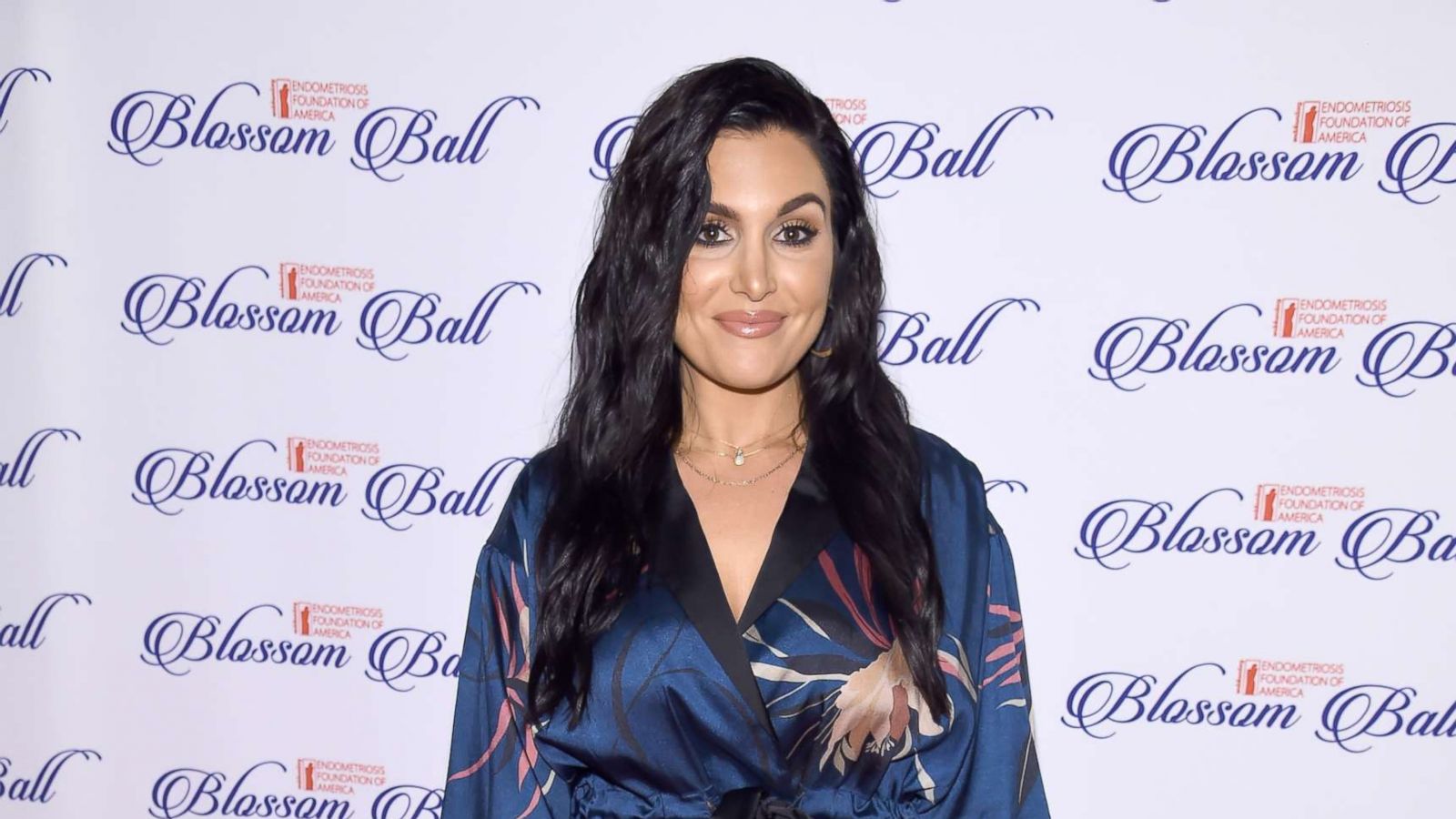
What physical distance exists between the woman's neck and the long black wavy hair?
22 millimetres

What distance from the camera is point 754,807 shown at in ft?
5.40

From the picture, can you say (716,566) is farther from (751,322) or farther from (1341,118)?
(1341,118)

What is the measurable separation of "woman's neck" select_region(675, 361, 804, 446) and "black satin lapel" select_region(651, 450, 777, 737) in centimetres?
11

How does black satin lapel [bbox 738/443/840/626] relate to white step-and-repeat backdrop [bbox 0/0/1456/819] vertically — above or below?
below

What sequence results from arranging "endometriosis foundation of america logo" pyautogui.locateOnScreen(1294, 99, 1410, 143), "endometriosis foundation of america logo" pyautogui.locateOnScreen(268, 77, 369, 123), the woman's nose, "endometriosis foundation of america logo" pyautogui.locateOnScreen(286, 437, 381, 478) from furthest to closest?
"endometriosis foundation of america logo" pyautogui.locateOnScreen(286, 437, 381, 478), "endometriosis foundation of america logo" pyautogui.locateOnScreen(268, 77, 369, 123), "endometriosis foundation of america logo" pyautogui.locateOnScreen(1294, 99, 1410, 143), the woman's nose

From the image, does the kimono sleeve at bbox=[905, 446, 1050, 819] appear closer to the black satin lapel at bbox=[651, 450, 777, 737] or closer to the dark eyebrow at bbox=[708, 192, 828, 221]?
the black satin lapel at bbox=[651, 450, 777, 737]

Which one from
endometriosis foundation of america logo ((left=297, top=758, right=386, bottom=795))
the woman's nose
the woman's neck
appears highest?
the woman's nose

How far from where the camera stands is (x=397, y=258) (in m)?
2.43

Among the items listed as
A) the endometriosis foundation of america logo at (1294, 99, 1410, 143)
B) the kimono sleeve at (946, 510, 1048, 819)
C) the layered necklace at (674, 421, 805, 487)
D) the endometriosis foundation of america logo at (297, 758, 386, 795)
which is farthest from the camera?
the endometriosis foundation of america logo at (297, 758, 386, 795)

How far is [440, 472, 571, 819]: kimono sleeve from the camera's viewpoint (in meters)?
1.74

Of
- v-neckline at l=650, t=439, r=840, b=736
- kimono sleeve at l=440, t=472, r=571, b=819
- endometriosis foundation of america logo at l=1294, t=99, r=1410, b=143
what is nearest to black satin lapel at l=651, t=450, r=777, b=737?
v-neckline at l=650, t=439, r=840, b=736

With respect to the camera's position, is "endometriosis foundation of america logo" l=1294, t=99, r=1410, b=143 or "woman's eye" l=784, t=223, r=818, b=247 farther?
"endometriosis foundation of america logo" l=1294, t=99, r=1410, b=143

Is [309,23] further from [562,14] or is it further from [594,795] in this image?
[594,795]

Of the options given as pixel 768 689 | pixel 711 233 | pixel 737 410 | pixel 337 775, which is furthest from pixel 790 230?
pixel 337 775
